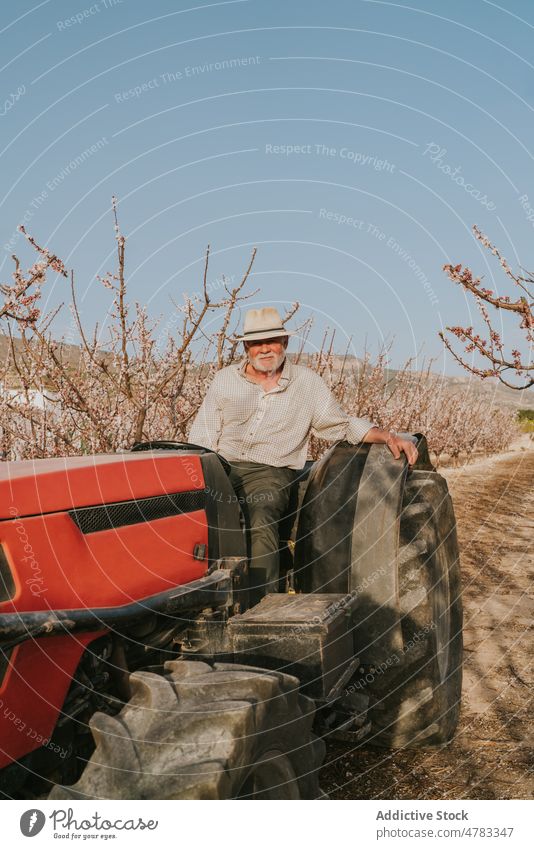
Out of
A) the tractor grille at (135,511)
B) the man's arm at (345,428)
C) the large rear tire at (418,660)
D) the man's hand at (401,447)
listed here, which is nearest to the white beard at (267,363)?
the man's arm at (345,428)

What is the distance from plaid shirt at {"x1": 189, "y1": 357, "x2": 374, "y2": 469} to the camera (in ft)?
12.4

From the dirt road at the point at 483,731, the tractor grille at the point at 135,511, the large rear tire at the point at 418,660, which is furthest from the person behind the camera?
the large rear tire at the point at 418,660

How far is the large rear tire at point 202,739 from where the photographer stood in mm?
2023

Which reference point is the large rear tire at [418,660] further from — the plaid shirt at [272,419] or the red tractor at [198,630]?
the plaid shirt at [272,419]

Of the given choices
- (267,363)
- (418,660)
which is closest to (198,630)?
(418,660)

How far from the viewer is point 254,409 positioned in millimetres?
3881

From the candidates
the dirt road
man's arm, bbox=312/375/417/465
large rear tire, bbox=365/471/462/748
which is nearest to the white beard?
man's arm, bbox=312/375/417/465

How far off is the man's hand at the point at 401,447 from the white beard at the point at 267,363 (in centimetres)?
65

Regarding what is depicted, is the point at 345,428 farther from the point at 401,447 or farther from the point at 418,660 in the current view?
the point at 418,660

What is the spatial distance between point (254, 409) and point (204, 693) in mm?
1801

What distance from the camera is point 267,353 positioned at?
157 inches

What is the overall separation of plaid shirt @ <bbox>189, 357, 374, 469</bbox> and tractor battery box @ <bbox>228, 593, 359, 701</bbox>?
3.39 feet

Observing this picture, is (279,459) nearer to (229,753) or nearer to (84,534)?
(84,534)
